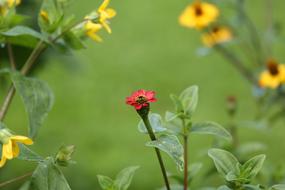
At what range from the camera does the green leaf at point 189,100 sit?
1.00 metres

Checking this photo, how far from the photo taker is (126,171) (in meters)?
0.95

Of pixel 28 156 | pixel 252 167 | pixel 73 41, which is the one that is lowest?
pixel 252 167

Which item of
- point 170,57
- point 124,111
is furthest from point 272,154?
point 170,57

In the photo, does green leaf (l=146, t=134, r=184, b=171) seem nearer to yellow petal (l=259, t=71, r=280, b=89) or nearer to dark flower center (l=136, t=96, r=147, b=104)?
dark flower center (l=136, t=96, r=147, b=104)

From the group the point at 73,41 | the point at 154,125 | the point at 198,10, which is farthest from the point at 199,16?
the point at 154,125

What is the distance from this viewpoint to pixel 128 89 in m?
2.75

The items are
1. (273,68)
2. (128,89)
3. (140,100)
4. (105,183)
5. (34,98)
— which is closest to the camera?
(140,100)

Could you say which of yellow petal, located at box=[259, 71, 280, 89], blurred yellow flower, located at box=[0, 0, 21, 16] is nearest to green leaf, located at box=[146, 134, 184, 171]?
blurred yellow flower, located at box=[0, 0, 21, 16]

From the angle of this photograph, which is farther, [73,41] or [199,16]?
A: [199,16]

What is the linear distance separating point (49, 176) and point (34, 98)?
0.19 meters

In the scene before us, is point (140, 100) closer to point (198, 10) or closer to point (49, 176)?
point (49, 176)

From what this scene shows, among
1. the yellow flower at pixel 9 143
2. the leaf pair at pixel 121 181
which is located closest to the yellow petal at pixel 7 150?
the yellow flower at pixel 9 143

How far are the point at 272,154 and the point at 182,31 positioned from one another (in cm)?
107

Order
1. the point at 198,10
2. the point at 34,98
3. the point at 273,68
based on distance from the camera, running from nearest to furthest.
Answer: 1. the point at 34,98
2. the point at 273,68
3. the point at 198,10
